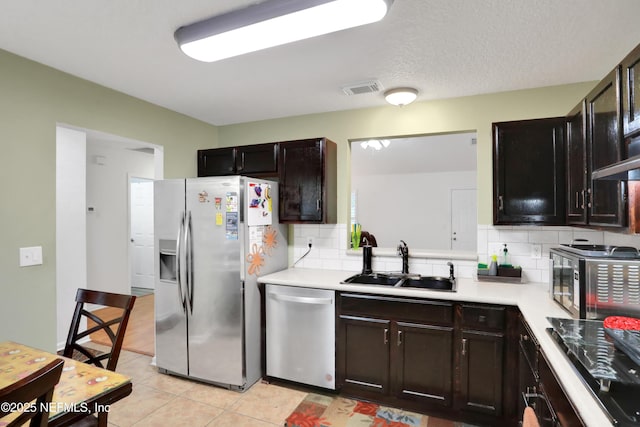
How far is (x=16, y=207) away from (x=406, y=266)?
293cm

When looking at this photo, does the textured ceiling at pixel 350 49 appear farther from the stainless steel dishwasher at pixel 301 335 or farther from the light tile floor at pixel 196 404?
the light tile floor at pixel 196 404

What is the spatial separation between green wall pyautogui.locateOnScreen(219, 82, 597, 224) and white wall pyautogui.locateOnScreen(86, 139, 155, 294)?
255 centimetres

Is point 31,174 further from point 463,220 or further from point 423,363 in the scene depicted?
point 463,220

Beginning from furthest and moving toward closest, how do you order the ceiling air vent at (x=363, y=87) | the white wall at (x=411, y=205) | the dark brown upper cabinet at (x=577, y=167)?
the white wall at (x=411, y=205) → the ceiling air vent at (x=363, y=87) → the dark brown upper cabinet at (x=577, y=167)

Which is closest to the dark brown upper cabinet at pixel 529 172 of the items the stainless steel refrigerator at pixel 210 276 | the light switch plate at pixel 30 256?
the stainless steel refrigerator at pixel 210 276

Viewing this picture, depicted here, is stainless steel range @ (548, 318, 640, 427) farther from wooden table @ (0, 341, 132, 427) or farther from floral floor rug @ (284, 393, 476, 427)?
wooden table @ (0, 341, 132, 427)

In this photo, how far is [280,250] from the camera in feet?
11.1

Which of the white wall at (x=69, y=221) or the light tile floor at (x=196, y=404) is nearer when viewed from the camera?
the light tile floor at (x=196, y=404)

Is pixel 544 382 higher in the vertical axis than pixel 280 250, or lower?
lower

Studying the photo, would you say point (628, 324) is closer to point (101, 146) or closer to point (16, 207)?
point (16, 207)

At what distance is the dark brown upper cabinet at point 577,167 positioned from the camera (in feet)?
6.93

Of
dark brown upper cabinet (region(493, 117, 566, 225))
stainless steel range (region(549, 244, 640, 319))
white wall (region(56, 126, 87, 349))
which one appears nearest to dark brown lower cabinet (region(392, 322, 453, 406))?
stainless steel range (region(549, 244, 640, 319))

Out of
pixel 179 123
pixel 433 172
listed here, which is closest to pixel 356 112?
pixel 179 123

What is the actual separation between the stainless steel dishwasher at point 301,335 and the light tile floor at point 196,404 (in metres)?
0.18
